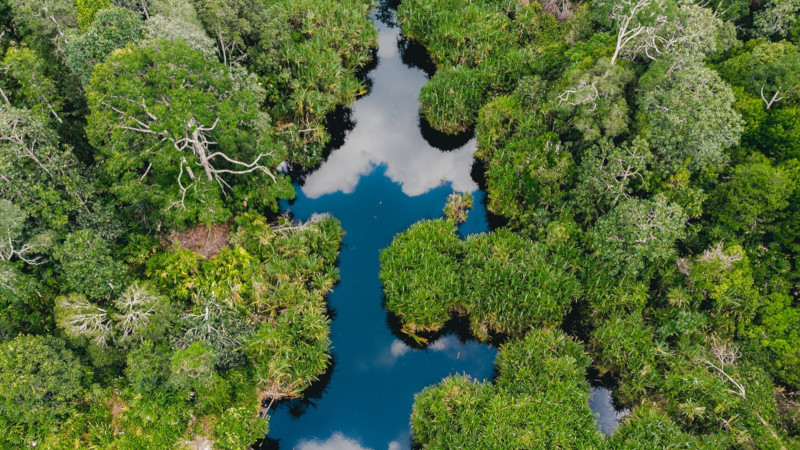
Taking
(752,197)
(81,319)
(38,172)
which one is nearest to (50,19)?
(38,172)

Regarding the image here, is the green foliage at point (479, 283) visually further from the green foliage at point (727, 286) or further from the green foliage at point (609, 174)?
the green foliage at point (727, 286)

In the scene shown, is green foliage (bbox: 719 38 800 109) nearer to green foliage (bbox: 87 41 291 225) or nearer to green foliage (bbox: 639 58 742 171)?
green foliage (bbox: 639 58 742 171)

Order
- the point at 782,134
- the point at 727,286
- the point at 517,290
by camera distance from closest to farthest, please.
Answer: the point at 727,286
the point at 782,134
the point at 517,290

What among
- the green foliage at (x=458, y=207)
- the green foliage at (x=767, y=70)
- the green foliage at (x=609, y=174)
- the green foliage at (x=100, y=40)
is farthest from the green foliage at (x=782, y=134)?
the green foliage at (x=100, y=40)

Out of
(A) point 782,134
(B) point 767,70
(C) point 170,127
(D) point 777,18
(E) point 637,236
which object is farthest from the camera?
(D) point 777,18

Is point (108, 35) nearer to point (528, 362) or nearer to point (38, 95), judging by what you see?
point (38, 95)

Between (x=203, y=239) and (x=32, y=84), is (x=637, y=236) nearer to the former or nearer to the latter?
(x=203, y=239)

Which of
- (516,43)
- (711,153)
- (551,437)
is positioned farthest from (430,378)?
(516,43)
